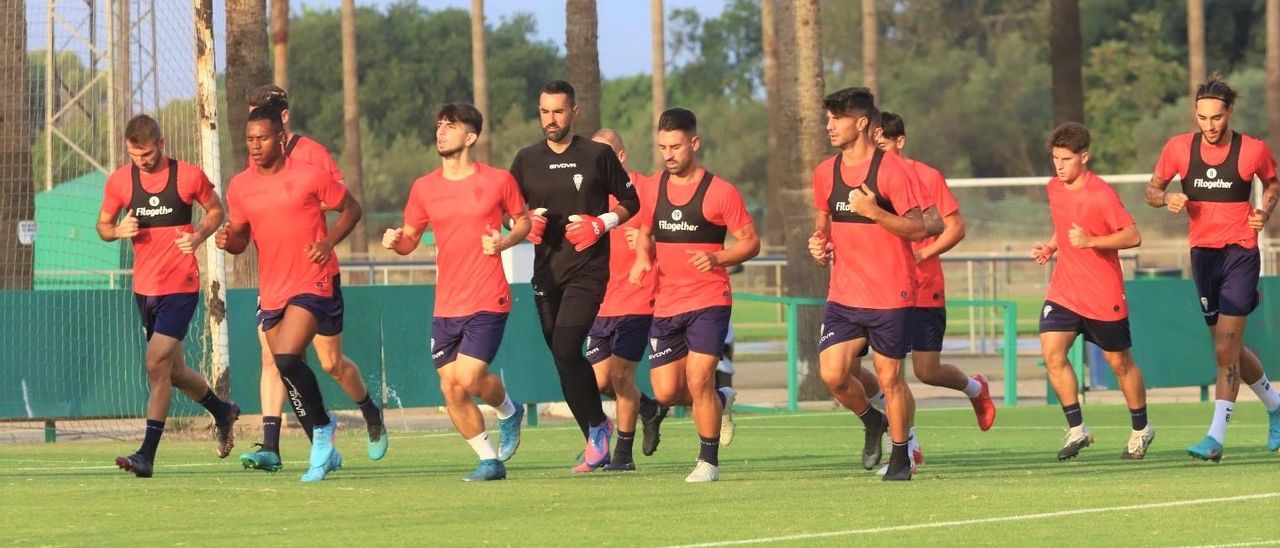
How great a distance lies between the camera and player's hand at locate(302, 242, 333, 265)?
12430mm

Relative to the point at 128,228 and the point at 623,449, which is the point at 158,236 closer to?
the point at 128,228

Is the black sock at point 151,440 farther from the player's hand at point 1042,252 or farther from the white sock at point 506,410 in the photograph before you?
the player's hand at point 1042,252

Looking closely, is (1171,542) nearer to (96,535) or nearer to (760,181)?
(96,535)

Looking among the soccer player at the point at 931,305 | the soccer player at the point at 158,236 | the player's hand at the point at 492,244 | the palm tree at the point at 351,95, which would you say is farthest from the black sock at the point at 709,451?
the palm tree at the point at 351,95

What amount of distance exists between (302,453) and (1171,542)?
8402 mm

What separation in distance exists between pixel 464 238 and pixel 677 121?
1.35m

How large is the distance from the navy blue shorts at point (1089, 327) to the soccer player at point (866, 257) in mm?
2333

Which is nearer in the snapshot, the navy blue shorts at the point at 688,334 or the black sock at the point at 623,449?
the navy blue shorts at the point at 688,334

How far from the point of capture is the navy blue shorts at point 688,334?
12.6 metres

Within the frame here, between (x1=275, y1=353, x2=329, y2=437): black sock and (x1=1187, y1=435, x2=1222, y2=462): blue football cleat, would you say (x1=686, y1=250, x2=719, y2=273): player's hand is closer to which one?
(x1=275, y1=353, x2=329, y2=437): black sock

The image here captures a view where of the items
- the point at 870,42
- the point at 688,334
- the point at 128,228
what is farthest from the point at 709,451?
the point at 870,42

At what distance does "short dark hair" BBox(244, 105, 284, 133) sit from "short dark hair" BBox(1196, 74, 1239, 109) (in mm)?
5542

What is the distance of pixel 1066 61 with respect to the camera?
30844mm

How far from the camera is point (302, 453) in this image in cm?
1627
